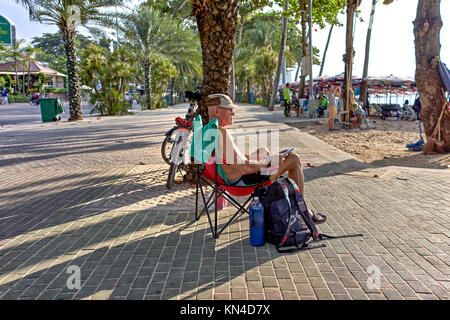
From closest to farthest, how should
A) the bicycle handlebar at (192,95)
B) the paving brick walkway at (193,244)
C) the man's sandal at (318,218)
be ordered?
1. the paving brick walkway at (193,244)
2. the man's sandal at (318,218)
3. the bicycle handlebar at (192,95)

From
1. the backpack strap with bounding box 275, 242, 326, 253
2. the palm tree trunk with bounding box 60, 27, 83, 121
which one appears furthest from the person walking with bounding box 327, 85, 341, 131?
the palm tree trunk with bounding box 60, 27, 83, 121

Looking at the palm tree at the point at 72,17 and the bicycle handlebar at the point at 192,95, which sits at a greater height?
the palm tree at the point at 72,17

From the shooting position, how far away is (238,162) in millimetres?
3902

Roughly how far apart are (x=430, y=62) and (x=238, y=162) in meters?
7.49

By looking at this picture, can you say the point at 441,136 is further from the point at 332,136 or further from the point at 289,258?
the point at 289,258

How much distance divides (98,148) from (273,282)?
829cm

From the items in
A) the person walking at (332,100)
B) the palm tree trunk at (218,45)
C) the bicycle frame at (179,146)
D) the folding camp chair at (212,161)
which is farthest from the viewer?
the person walking at (332,100)

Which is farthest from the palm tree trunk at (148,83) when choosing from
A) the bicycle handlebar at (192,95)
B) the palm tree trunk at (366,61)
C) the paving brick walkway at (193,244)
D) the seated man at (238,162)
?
the seated man at (238,162)

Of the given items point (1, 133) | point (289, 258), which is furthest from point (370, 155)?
point (1, 133)

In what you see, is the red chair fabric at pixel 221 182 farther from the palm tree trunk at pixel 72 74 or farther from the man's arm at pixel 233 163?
the palm tree trunk at pixel 72 74

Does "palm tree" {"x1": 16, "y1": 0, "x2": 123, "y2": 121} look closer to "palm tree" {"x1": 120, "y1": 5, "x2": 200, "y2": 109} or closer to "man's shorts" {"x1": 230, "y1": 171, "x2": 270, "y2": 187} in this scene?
"palm tree" {"x1": 120, "y1": 5, "x2": 200, "y2": 109}

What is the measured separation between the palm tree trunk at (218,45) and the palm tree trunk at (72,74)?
15214mm

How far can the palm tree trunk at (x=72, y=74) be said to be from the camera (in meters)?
18.9
